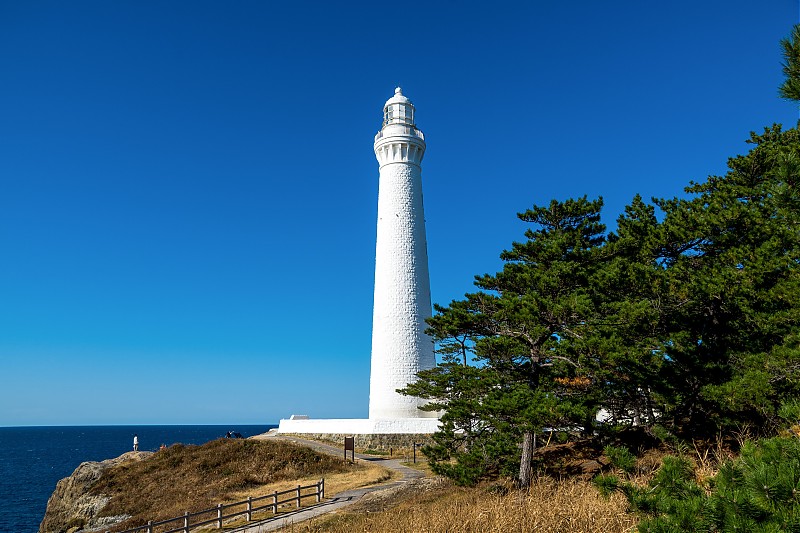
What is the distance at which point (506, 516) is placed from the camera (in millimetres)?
11766

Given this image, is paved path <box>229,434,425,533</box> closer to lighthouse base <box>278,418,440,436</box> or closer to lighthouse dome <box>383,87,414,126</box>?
lighthouse base <box>278,418,440,436</box>

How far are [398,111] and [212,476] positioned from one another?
988 inches

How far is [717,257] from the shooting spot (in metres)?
20.2

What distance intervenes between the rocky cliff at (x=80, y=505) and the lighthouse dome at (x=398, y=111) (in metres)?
27.2

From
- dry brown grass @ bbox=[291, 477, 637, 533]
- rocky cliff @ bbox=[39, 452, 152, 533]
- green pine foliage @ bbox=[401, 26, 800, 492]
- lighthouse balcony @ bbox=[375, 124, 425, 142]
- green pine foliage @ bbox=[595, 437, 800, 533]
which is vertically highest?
lighthouse balcony @ bbox=[375, 124, 425, 142]

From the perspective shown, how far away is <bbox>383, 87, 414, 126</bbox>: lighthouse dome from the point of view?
3947cm

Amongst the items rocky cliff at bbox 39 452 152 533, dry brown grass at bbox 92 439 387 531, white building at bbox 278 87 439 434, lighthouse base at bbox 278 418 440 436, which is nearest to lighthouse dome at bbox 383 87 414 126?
white building at bbox 278 87 439 434

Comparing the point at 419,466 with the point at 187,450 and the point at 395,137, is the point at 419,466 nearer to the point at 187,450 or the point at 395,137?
the point at 187,450

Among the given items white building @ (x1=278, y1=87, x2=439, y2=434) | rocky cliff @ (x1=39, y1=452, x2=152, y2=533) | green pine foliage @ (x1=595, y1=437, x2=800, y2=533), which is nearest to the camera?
green pine foliage @ (x1=595, y1=437, x2=800, y2=533)

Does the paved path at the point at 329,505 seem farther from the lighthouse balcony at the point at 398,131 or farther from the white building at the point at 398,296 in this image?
the lighthouse balcony at the point at 398,131

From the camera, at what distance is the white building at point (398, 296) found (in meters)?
35.5

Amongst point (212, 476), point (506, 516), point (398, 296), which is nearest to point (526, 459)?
point (506, 516)

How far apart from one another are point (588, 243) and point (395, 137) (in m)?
19.8

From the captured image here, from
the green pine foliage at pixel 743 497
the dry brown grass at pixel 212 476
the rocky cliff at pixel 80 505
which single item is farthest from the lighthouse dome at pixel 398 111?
the green pine foliage at pixel 743 497
